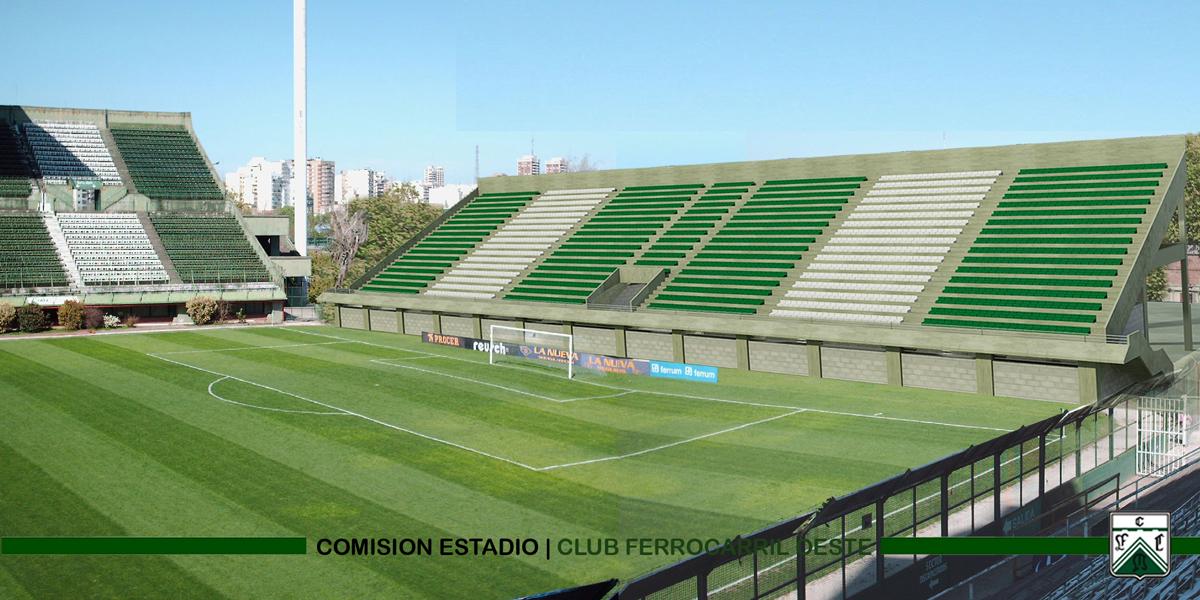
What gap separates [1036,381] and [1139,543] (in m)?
23.7

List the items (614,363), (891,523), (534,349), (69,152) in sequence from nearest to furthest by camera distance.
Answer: (891,523) → (614,363) → (534,349) → (69,152)

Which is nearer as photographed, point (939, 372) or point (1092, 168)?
point (939, 372)

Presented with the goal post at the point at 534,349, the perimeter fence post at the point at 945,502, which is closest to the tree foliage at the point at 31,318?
the goal post at the point at 534,349

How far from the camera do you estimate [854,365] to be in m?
32.8

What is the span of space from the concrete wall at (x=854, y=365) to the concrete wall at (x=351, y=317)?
3103 cm

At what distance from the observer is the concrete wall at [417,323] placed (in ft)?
162

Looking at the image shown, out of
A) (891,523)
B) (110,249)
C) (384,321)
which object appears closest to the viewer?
(891,523)

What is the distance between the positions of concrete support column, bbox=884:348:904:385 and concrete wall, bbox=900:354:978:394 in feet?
0.44

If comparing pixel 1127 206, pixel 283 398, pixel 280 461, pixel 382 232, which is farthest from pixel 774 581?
pixel 382 232

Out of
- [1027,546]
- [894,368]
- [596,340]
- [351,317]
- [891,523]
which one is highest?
[351,317]

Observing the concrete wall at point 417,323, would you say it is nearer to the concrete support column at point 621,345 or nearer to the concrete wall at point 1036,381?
the concrete support column at point 621,345

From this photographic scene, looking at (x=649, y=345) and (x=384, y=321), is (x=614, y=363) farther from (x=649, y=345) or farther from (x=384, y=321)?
(x=384, y=321)

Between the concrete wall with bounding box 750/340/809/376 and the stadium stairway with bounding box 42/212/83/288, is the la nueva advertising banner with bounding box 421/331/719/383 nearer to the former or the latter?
the concrete wall with bounding box 750/340/809/376

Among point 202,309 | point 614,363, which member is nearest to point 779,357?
point 614,363
